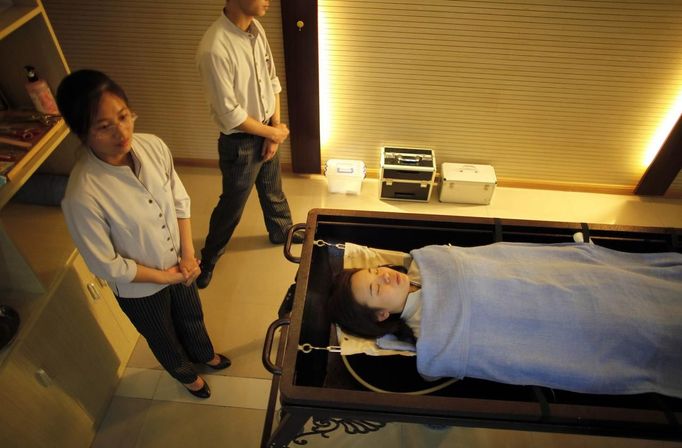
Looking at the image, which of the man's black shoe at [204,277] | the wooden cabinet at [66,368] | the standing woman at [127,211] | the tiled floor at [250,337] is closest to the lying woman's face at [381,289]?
the standing woman at [127,211]

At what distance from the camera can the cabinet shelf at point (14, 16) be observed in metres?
1.30

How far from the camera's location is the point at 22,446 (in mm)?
1406

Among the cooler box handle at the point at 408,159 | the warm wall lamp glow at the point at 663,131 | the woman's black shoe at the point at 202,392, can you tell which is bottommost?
the woman's black shoe at the point at 202,392

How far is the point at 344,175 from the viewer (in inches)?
112

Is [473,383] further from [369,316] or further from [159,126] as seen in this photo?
[159,126]

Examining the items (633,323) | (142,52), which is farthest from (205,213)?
(633,323)

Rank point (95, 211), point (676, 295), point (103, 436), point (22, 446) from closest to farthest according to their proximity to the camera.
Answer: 1. point (95, 211)
2. point (676, 295)
3. point (22, 446)
4. point (103, 436)

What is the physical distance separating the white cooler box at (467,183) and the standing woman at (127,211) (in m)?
1.82

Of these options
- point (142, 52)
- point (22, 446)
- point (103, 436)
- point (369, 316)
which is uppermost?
point (142, 52)

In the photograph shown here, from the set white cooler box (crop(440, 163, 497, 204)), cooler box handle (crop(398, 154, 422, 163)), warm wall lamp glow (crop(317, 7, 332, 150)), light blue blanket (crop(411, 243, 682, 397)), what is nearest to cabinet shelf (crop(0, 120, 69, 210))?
light blue blanket (crop(411, 243, 682, 397))

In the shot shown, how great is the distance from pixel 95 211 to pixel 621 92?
9.31ft

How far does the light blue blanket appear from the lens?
1.21 metres

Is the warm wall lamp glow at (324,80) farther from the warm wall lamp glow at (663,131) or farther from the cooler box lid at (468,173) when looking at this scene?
the warm wall lamp glow at (663,131)

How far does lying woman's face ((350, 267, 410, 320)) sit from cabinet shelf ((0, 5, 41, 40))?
1.32 m
